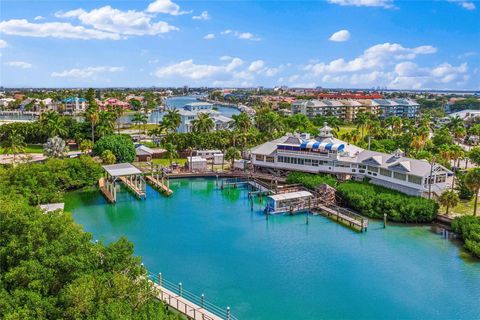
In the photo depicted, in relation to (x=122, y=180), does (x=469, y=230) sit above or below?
above

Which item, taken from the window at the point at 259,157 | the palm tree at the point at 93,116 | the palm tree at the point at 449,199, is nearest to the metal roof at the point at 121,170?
the window at the point at 259,157

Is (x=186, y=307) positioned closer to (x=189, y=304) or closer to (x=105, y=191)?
(x=189, y=304)

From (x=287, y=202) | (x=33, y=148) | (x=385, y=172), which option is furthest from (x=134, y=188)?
(x=33, y=148)

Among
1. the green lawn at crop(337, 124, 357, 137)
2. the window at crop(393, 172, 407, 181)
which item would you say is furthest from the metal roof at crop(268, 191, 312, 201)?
the green lawn at crop(337, 124, 357, 137)

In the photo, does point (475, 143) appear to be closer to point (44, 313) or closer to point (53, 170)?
point (53, 170)

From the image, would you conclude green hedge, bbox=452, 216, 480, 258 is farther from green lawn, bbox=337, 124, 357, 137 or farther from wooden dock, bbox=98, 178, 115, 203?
green lawn, bbox=337, 124, 357, 137

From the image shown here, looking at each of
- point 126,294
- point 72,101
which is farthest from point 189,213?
point 72,101

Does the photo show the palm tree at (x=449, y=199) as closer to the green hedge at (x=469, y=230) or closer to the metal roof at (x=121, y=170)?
the green hedge at (x=469, y=230)
